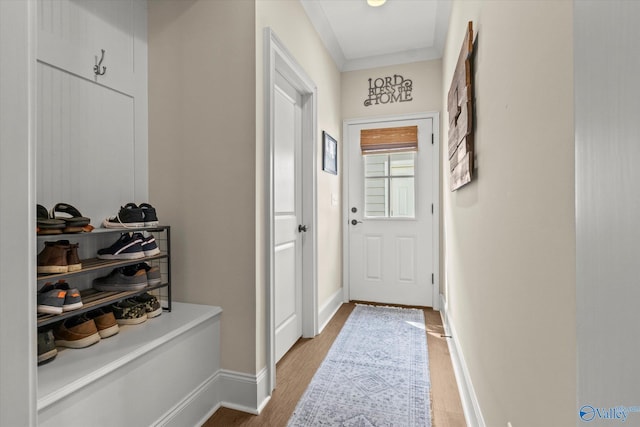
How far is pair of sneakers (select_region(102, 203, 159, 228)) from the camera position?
1.48 m

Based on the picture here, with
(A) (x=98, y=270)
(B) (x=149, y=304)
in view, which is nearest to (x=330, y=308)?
(B) (x=149, y=304)

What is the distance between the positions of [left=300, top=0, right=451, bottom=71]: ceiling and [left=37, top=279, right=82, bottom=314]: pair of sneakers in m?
2.29

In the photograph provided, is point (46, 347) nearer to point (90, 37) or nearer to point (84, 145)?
point (84, 145)

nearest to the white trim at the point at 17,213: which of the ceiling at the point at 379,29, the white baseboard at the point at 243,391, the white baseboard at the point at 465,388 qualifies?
the white baseboard at the point at 243,391

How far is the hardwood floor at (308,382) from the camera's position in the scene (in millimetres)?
1523

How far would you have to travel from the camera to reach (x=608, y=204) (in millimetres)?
258

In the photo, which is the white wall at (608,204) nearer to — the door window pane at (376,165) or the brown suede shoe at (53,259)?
the brown suede shoe at (53,259)

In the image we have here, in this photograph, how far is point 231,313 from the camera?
1.62 metres

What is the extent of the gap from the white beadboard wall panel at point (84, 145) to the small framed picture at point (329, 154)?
1.50 metres

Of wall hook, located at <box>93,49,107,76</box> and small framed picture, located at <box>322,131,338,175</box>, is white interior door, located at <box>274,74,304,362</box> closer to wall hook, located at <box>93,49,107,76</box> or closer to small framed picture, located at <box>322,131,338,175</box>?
small framed picture, located at <box>322,131,338,175</box>

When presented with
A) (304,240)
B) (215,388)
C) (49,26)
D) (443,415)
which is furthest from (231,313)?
(49,26)

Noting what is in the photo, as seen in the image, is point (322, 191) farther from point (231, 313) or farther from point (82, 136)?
point (82, 136)

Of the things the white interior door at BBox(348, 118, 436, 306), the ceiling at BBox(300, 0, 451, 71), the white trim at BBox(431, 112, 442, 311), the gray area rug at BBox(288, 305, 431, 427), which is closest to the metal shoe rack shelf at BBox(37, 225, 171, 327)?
the gray area rug at BBox(288, 305, 431, 427)

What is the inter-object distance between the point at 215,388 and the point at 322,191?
1.70 m
